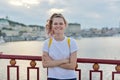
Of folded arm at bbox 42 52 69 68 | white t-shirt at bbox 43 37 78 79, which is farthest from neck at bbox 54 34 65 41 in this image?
folded arm at bbox 42 52 69 68

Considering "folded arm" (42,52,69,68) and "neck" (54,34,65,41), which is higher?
"neck" (54,34,65,41)

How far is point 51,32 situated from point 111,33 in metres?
98.5

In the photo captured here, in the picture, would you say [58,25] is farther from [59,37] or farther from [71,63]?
[71,63]

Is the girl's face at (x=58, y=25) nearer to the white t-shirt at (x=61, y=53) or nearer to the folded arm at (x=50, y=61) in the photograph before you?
the white t-shirt at (x=61, y=53)

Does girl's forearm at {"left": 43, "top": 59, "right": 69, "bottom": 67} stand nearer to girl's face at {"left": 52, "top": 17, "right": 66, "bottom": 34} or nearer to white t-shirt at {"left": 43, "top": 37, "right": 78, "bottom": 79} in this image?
white t-shirt at {"left": 43, "top": 37, "right": 78, "bottom": 79}

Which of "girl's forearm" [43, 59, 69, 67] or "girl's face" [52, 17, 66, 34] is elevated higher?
"girl's face" [52, 17, 66, 34]

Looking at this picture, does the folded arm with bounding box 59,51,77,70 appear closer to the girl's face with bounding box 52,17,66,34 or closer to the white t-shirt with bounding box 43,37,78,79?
the white t-shirt with bounding box 43,37,78,79

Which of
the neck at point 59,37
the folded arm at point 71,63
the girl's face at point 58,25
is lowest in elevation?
the folded arm at point 71,63

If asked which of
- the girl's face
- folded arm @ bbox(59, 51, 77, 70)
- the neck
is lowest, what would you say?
folded arm @ bbox(59, 51, 77, 70)

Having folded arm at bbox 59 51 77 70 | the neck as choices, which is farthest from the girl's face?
folded arm at bbox 59 51 77 70

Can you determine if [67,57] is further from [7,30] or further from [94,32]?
[94,32]

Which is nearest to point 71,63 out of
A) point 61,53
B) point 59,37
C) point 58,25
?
point 61,53

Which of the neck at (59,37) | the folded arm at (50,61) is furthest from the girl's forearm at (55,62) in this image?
the neck at (59,37)

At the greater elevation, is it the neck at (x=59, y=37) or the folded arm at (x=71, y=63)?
the neck at (x=59, y=37)
